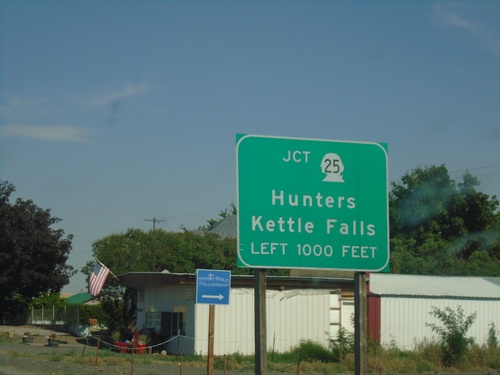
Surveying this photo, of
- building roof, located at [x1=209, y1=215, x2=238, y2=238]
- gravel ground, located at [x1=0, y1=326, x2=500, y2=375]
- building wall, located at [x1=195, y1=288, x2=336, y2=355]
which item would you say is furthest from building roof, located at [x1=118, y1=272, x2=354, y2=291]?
building roof, located at [x1=209, y1=215, x2=238, y2=238]

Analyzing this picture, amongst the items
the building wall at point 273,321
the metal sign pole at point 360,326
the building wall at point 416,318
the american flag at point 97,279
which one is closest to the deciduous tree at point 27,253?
the american flag at point 97,279

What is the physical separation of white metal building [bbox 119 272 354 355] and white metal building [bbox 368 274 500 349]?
154cm

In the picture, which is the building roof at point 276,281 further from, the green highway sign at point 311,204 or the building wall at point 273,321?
the green highway sign at point 311,204

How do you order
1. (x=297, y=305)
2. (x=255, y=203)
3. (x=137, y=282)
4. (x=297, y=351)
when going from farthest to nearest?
1. (x=137, y=282)
2. (x=297, y=305)
3. (x=297, y=351)
4. (x=255, y=203)

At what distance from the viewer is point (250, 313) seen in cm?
3247

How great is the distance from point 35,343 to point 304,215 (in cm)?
3314

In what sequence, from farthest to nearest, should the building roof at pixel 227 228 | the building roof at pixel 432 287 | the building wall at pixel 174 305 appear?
1. the building roof at pixel 227 228
2. the building roof at pixel 432 287
3. the building wall at pixel 174 305

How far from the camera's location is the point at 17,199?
164ft

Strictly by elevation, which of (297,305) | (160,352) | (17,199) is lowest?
(160,352)

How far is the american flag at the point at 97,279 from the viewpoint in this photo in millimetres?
36250

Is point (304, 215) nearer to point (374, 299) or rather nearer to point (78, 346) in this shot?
point (374, 299)

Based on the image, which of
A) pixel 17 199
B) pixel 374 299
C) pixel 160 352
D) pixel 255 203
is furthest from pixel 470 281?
pixel 255 203

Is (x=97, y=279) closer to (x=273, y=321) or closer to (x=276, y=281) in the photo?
(x=276, y=281)

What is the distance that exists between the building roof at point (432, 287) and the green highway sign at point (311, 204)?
23.7 m
